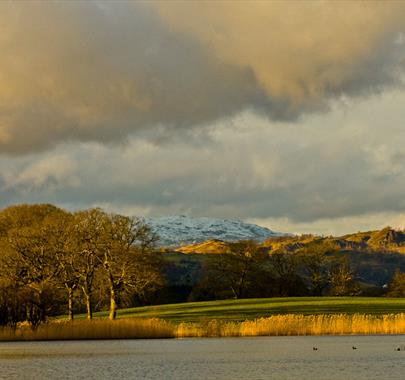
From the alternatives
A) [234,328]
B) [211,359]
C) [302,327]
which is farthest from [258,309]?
[211,359]

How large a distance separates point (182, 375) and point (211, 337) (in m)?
29.1

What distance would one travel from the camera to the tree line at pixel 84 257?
8456cm

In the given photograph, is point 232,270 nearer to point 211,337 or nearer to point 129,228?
point 129,228

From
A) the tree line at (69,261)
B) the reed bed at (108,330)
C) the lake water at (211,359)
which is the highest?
the tree line at (69,261)

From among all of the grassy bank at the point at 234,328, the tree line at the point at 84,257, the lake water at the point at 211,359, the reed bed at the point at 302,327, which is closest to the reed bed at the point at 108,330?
the grassy bank at the point at 234,328

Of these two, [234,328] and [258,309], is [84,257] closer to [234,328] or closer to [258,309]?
[258,309]

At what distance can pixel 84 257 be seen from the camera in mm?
86312

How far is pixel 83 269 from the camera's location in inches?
3388

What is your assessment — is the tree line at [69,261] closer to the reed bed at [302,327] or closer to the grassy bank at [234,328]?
the grassy bank at [234,328]

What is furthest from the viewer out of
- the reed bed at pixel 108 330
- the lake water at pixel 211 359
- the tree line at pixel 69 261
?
the reed bed at pixel 108 330

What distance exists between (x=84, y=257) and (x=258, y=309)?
23.6m

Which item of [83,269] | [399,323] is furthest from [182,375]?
[83,269]

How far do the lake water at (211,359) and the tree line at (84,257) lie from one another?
21.9 m

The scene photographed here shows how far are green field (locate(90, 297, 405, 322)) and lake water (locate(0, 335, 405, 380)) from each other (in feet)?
82.9
